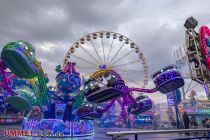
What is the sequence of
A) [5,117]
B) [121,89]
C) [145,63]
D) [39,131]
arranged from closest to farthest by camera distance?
[121,89] < [39,131] < [145,63] < [5,117]

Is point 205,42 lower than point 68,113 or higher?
higher

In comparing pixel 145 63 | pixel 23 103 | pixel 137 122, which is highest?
pixel 145 63

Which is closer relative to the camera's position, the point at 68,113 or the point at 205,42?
the point at 205,42

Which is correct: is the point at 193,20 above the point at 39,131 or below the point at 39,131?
above

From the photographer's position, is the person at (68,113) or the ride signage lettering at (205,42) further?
the person at (68,113)

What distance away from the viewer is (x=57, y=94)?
808 inches

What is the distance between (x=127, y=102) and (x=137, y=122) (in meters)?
24.0

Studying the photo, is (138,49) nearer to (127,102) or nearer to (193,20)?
(127,102)

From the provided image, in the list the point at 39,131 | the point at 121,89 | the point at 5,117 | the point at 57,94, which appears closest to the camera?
the point at 121,89

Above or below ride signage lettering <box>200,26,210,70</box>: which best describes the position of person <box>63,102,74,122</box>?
below

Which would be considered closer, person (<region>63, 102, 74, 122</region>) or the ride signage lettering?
the ride signage lettering

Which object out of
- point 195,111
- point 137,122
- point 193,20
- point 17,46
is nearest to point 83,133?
point 17,46

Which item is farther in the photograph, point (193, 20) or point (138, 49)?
point (138, 49)

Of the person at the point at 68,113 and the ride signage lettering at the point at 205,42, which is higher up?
the ride signage lettering at the point at 205,42
